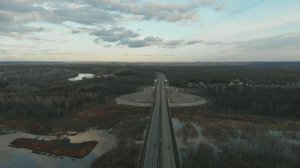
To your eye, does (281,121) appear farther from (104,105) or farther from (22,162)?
(22,162)

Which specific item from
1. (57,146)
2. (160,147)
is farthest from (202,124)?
(57,146)

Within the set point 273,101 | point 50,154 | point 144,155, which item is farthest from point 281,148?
point 273,101

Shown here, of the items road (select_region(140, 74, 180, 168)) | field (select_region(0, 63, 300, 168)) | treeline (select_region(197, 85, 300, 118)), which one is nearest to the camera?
road (select_region(140, 74, 180, 168))

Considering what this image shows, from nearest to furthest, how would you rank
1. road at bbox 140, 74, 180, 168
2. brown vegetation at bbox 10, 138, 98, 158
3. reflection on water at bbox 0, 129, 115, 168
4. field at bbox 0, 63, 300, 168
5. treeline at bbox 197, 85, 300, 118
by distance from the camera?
road at bbox 140, 74, 180, 168, reflection on water at bbox 0, 129, 115, 168, field at bbox 0, 63, 300, 168, brown vegetation at bbox 10, 138, 98, 158, treeline at bbox 197, 85, 300, 118

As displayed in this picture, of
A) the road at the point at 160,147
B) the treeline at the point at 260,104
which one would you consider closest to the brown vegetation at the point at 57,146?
the road at the point at 160,147

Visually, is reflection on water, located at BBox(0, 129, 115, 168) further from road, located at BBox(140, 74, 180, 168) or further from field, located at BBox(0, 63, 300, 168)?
road, located at BBox(140, 74, 180, 168)

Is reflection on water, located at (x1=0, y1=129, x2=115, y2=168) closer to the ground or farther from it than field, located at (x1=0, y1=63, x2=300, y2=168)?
closer to the ground

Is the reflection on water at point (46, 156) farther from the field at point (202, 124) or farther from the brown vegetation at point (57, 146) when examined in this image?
the field at point (202, 124)

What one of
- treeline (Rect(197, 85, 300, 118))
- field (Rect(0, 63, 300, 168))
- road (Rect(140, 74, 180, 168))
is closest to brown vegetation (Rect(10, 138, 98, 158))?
field (Rect(0, 63, 300, 168))

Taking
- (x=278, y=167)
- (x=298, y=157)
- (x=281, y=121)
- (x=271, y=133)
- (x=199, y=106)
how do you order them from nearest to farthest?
(x=278, y=167) → (x=298, y=157) → (x=271, y=133) → (x=281, y=121) → (x=199, y=106)
